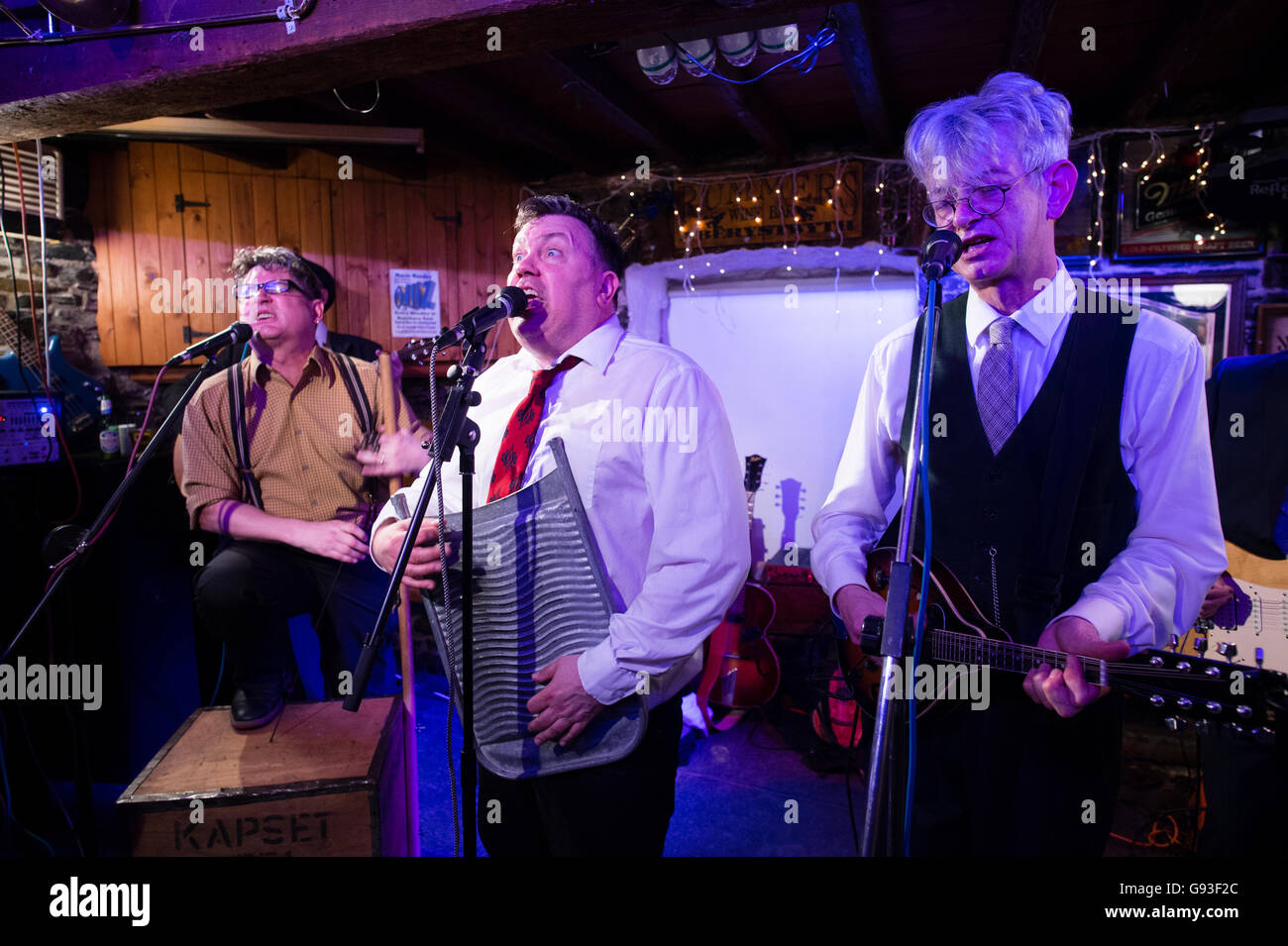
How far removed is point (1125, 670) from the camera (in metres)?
1.55

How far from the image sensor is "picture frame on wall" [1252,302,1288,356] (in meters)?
4.06

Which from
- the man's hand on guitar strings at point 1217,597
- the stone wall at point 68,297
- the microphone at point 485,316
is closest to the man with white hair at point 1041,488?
the microphone at point 485,316

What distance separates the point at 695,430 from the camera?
6.15 ft

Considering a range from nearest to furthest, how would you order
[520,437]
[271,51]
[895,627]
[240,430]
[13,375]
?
1. [895,627]
2. [520,437]
3. [271,51]
4. [240,430]
5. [13,375]

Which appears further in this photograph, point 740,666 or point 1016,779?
point 740,666

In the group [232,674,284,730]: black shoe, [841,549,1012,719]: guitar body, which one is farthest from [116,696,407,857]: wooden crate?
[841,549,1012,719]: guitar body

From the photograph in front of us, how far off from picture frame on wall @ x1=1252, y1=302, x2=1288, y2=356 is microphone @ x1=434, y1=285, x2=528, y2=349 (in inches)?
169

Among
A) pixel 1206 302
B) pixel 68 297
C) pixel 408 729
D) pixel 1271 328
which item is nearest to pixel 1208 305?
pixel 1206 302

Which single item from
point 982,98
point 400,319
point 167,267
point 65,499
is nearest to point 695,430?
point 982,98

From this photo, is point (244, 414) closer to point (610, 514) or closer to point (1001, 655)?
point (610, 514)

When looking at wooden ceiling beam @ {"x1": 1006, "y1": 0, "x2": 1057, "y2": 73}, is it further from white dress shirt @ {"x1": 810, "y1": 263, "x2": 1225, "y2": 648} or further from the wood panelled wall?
the wood panelled wall

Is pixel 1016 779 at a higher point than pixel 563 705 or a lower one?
lower

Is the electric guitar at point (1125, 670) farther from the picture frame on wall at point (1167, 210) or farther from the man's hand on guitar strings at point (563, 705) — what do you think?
the picture frame on wall at point (1167, 210)

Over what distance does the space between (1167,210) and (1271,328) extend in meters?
0.87
